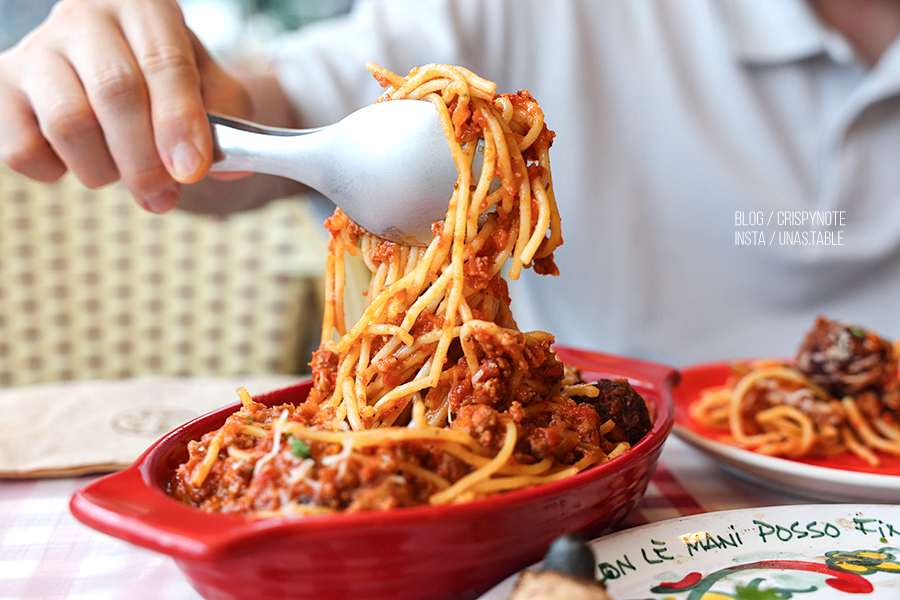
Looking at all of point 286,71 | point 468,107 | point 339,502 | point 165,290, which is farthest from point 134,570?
point 165,290

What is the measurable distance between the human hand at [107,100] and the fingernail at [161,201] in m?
0.02

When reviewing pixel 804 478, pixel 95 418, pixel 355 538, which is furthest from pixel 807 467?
pixel 95 418

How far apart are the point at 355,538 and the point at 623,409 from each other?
0.49 m

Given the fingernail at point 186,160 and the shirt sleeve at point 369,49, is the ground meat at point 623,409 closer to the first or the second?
the fingernail at point 186,160

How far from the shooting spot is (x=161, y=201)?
1.25 m

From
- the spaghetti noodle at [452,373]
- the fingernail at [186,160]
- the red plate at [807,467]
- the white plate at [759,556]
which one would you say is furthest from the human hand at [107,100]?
the red plate at [807,467]

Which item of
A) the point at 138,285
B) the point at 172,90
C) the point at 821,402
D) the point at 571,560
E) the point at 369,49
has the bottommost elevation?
the point at 138,285

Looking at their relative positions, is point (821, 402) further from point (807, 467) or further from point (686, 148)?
point (686, 148)

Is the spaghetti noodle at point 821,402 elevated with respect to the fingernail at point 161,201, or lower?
lower

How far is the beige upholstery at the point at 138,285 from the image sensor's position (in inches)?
128

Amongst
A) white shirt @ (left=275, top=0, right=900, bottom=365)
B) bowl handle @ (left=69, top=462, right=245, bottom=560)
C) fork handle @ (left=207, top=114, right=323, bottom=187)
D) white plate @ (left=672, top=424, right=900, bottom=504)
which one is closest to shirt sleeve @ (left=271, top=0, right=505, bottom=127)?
white shirt @ (left=275, top=0, right=900, bottom=365)

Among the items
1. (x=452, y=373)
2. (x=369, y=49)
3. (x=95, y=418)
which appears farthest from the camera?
(x=369, y=49)

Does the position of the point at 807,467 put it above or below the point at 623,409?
below

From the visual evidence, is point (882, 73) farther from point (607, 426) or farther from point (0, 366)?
point (0, 366)
